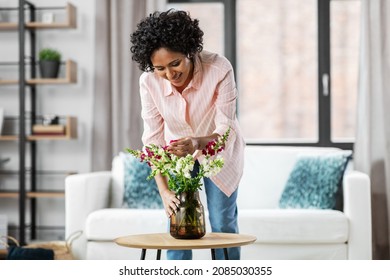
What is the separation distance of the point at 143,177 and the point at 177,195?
1.76 metres

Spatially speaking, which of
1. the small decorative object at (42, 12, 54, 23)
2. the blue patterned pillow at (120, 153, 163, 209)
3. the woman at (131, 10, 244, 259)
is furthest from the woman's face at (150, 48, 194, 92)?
the small decorative object at (42, 12, 54, 23)

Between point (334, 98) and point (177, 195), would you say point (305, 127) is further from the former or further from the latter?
point (177, 195)

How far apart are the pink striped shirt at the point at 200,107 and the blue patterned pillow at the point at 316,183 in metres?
1.43

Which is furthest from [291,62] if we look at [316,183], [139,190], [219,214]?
[219,214]

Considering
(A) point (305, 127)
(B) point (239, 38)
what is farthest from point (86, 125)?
(A) point (305, 127)

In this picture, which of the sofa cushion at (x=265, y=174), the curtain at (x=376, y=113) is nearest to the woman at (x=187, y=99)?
the sofa cushion at (x=265, y=174)

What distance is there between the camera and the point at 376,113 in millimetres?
4215

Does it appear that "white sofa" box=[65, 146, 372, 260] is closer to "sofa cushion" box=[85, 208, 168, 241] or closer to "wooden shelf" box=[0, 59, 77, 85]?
"sofa cushion" box=[85, 208, 168, 241]

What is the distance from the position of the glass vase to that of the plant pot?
8.30 feet

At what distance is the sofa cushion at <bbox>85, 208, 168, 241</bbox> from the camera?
138 inches

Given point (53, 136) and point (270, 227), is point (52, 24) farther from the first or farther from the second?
point (270, 227)

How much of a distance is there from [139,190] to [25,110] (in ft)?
3.95

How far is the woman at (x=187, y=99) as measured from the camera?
209 centimetres

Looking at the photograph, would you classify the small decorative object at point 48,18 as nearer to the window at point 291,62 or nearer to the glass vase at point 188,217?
the window at point 291,62
